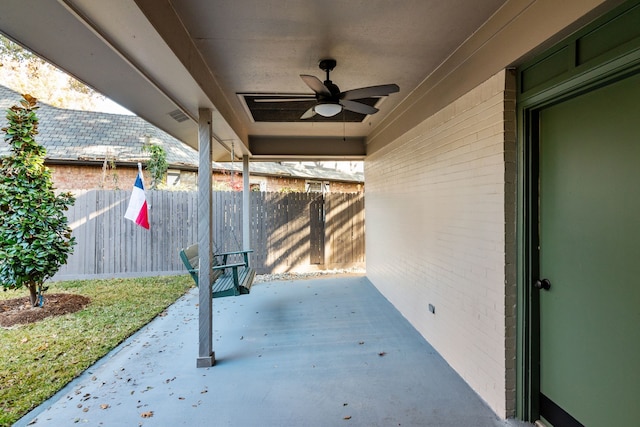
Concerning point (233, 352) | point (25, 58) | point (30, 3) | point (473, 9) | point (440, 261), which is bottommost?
point (233, 352)

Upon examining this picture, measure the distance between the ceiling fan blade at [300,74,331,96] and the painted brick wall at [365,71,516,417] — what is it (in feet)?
3.77

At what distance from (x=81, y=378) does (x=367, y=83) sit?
3917 millimetres

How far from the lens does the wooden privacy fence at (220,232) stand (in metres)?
6.27

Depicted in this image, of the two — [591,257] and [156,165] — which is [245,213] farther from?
[591,257]

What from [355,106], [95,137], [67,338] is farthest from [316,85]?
[95,137]

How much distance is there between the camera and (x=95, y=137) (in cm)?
946

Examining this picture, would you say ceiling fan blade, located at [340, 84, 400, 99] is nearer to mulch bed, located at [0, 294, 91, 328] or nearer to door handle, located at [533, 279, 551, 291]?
door handle, located at [533, 279, 551, 291]

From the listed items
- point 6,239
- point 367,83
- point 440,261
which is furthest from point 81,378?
point 367,83

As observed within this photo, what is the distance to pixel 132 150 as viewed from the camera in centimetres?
934

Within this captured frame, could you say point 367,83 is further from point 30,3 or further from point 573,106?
point 30,3

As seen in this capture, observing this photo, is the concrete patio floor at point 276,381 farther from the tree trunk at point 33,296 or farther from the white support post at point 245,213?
the white support post at point 245,213

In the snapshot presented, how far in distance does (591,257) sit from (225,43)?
2.89 metres

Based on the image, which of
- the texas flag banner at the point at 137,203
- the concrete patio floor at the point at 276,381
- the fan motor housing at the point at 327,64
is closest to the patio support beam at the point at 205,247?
the concrete patio floor at the point at 276,381

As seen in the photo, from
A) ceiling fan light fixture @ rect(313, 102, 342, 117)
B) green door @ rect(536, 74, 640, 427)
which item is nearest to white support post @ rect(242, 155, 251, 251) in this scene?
ceiling fan light fixture @ rect(313, 102, 342, 117)
